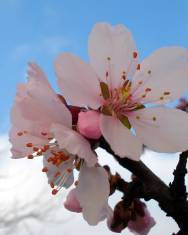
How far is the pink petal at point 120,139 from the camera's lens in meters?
0.83

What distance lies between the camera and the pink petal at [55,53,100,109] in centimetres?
89

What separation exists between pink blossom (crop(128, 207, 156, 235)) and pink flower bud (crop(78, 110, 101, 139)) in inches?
20.3

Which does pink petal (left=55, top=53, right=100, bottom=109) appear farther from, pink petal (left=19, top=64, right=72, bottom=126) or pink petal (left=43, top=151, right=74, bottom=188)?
pink petal (left=43, top=151, right=74, bottom=188)

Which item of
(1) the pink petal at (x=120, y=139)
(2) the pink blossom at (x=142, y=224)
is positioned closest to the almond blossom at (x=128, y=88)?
(1) the pink petal at (x=120, y=139)

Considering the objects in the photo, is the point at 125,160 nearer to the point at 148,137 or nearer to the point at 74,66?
the point at 148,137

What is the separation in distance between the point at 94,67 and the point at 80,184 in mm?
242

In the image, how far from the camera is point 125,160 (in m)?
0.92

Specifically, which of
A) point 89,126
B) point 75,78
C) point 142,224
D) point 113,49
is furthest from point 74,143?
point 142,224

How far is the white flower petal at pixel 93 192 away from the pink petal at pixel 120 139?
76 millimetres

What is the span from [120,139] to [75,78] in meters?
0.15

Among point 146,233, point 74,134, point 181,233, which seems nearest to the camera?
point 74,134

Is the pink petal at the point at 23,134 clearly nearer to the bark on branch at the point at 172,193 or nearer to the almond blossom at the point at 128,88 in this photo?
the almond blossom at the point at 128,88

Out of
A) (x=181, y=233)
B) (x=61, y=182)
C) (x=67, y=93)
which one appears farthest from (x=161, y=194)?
(x=67, y=93)

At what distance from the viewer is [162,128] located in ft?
3.07
